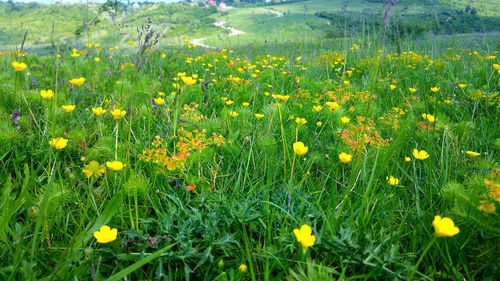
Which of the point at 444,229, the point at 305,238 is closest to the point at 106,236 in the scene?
the point at 305,238

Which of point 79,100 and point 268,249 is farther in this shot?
point 79,100

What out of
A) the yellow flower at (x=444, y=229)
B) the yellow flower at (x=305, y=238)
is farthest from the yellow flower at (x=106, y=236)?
the yellow flower at (x=444, y=229)

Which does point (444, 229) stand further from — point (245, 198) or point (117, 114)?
point (117, 114)

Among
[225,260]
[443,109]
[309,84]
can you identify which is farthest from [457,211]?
[309,84]

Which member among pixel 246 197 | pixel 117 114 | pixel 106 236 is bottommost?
pixel 246 197

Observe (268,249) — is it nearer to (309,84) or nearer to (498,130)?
(498,130)

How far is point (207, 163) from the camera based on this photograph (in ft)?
6.70

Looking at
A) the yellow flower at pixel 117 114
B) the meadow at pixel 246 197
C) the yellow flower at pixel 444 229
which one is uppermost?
the yellow flower at pixel 117 114

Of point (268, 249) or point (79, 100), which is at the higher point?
point (79, 100)

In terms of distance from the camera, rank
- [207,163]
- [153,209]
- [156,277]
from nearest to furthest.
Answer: [156,277]
[153,209]
[207,163]

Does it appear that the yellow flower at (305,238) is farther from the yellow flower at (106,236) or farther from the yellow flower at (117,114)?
the yellow flower at (117,114)

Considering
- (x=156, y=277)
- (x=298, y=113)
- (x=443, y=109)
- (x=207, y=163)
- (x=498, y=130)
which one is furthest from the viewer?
(x=443, y=109)

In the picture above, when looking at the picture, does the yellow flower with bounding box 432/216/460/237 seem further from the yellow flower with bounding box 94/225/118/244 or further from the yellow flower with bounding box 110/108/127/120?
the yellow flower with bounding box 110/108/127/120

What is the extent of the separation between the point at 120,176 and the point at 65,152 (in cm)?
60
